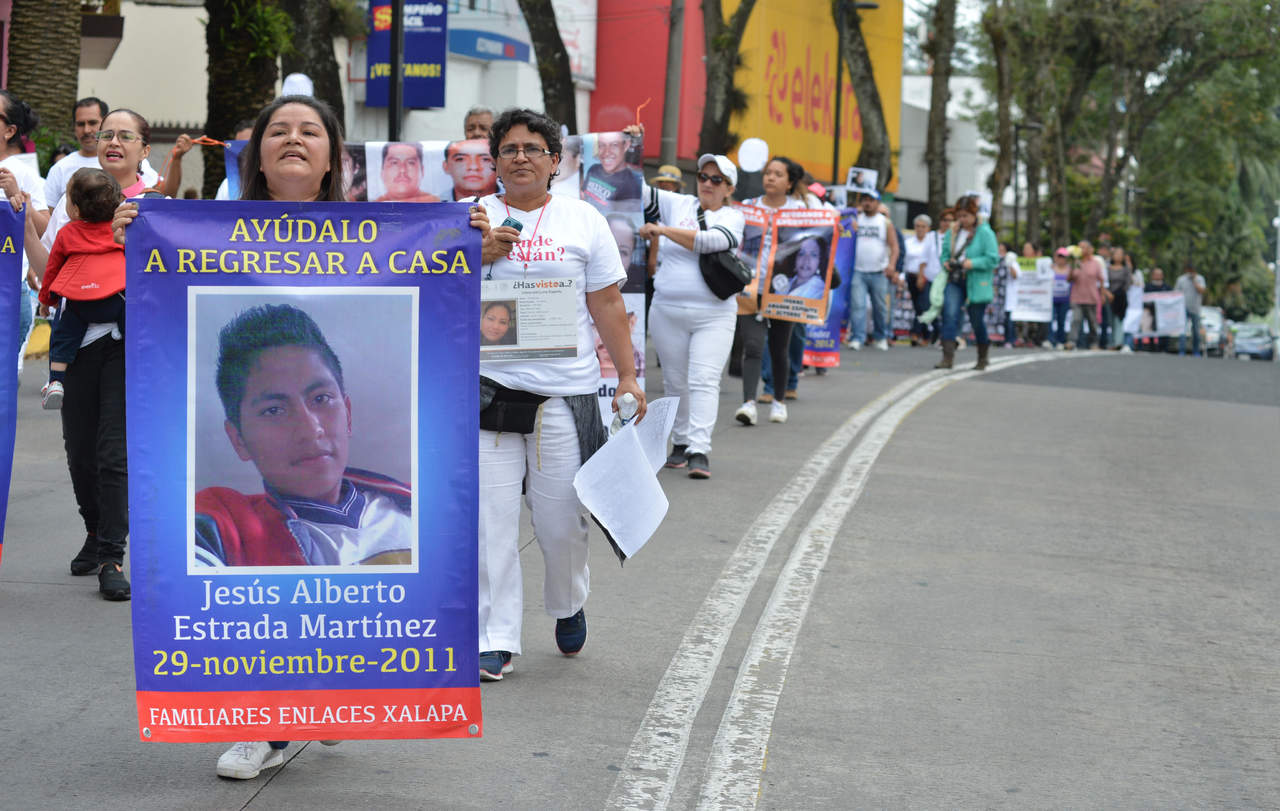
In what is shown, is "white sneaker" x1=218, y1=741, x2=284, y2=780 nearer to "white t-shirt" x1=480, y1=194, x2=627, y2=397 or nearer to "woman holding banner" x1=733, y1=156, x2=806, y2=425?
"white t-shirt" x1=480, y1=194, x2=627, y2=397

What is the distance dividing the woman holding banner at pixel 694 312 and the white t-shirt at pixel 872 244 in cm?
1107

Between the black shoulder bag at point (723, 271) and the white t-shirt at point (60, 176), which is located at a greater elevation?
the white t-shirt at point (60, 176)

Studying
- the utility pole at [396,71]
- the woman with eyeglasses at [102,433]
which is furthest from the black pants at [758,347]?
the woman with eyeglasses at [102,433]

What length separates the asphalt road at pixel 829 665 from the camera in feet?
15.2

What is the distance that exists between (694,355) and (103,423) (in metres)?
4.35

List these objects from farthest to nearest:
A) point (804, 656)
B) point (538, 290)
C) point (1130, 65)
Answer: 1. point (1130, 65)
2. point (804, 656)
3. point (538, 290)

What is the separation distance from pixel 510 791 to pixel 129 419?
1335mm

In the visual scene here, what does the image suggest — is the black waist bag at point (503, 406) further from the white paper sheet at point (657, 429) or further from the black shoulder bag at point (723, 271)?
the black shoulder bag at point (723, 271)

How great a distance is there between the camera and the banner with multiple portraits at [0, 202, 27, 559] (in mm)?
6082

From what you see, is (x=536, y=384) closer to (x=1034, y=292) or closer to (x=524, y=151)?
(x=524, y=151)

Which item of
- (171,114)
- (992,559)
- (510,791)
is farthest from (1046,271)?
(510,791)

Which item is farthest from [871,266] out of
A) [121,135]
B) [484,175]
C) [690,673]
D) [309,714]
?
[309,714]

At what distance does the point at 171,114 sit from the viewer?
30203 mm

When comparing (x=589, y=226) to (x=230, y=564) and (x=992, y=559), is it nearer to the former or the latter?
(x=230, y=564)
